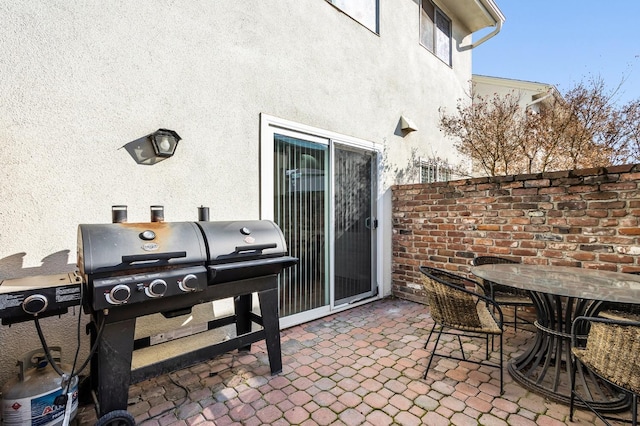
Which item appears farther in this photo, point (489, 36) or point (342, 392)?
point (489, 36)

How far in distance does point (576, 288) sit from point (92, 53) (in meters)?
4.48

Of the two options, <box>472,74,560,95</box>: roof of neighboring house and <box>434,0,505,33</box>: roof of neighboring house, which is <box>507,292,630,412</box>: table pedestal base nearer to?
<box>434,0,505,33</box>: roof of neighboring house

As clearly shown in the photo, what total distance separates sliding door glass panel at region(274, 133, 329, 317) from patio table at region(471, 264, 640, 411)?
2079 mm

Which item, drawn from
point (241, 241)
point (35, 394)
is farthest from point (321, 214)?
point (35, 394)

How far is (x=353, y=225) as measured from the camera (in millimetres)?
5023

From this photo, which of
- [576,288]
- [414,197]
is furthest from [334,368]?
[414,197]

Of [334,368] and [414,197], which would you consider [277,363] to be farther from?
[414,197]

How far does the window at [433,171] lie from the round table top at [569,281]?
143 inches

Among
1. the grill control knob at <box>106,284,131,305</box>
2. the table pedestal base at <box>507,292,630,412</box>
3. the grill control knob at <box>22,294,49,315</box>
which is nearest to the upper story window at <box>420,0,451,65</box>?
the table pedestal base at <box>507,292,630,412</box>

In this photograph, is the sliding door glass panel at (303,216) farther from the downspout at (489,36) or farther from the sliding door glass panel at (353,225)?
the downspout at (489,36)

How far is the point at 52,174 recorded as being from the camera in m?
2.46

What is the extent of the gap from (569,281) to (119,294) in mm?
3586

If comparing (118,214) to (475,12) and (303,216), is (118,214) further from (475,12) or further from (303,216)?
(475,12)

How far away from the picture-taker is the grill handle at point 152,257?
2.04 m
